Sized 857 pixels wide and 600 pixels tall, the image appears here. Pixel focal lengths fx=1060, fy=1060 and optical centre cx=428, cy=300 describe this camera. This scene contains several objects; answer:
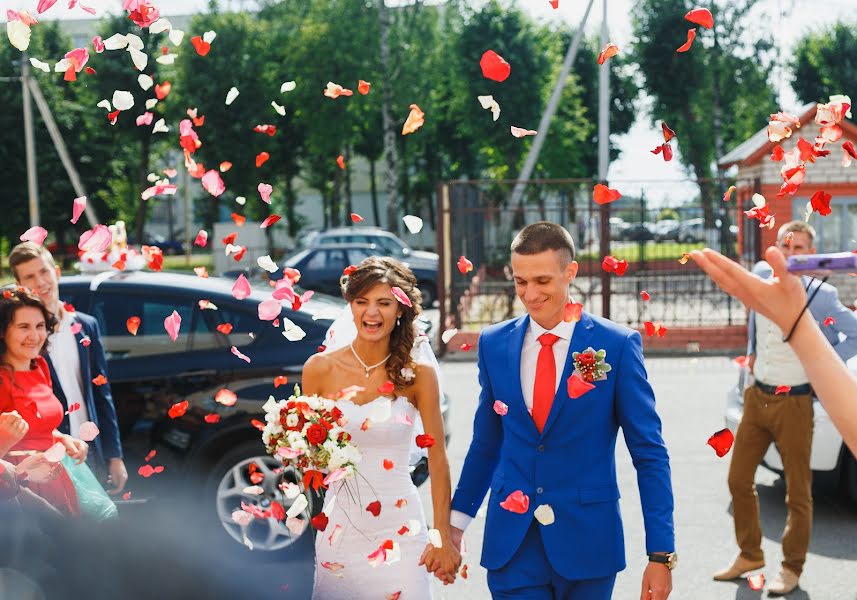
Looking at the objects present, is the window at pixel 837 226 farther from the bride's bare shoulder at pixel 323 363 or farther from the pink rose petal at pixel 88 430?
the bride's bare shoulder at pixel 323 363

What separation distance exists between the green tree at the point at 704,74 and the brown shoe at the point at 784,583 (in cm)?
2936

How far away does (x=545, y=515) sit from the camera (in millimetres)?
3498

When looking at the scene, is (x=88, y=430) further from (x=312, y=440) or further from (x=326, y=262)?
(x=326, y=262)

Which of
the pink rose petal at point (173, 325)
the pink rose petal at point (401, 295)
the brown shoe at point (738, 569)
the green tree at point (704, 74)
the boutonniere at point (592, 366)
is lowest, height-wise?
the brown shoe at point (738, 569)

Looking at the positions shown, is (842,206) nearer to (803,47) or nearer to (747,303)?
(747,303)

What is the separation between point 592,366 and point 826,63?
49120mm

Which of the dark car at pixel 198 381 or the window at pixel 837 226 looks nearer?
the dark car at pixel 198 381

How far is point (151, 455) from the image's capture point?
6.15 meters

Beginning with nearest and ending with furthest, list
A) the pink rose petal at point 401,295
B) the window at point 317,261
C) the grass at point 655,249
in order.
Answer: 1. the pink rose petal at point 401,295
2. the grass at point 655,249
3. the window at point 317,261

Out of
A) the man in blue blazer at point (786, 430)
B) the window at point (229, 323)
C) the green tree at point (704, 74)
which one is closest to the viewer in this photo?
the man in blue blazer at point (786, 430)

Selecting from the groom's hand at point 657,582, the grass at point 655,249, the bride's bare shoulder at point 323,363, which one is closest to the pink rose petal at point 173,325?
the bride's bare shoulder at point 323,363

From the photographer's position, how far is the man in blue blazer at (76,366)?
5.34 meters

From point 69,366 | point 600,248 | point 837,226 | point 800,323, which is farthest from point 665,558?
point 837,226

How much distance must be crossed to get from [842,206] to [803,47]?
105 ft
